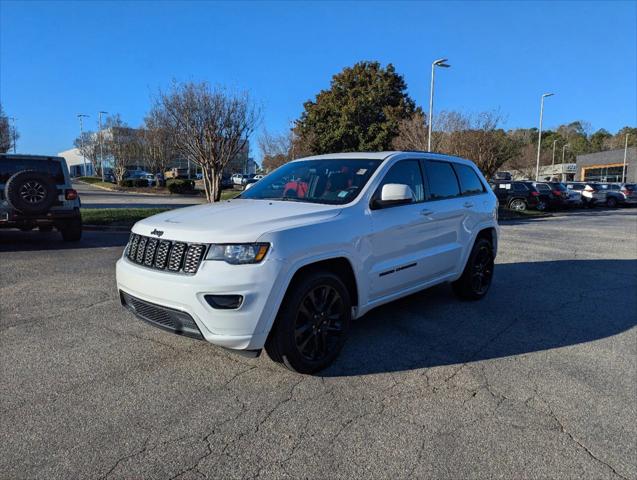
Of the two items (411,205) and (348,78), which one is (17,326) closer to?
(411,205)

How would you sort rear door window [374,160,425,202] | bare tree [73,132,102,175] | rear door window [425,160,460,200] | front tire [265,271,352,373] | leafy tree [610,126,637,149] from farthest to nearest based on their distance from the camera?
leafy tree [610,126,637,149], bare tree [73,132,102,175], rear door window [425,160,460,200], rear door window [374,160,425,202], front tire [265,271,352,373]

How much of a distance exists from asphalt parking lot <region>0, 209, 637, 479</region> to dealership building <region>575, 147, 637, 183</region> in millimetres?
69423

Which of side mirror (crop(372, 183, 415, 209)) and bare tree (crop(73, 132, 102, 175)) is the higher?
bare tree (crop(73, 132, 102, 175))

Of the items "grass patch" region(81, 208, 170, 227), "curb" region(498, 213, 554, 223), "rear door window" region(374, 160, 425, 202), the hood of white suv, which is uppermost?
"rear door window" region(374, 160, 425, 202)

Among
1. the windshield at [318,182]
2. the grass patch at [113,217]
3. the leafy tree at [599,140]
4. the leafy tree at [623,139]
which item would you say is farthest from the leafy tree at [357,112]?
the leafy tree at [599,140]

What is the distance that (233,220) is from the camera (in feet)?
11.5

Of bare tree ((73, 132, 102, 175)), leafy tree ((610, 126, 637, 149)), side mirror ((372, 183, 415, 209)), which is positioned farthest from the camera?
leafy tree ((610, 126, 637, 149))

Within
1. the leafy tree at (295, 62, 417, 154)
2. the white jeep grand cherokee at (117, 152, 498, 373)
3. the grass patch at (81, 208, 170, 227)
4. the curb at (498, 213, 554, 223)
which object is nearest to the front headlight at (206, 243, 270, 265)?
the white jeep grand cherokee at (117, 152, 498, 373)

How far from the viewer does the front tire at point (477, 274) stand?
222 inches

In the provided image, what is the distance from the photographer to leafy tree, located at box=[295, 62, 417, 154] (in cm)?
3866

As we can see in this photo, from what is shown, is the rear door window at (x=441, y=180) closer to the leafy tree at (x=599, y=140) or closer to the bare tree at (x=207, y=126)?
the bare tree at (x=207, y=126)

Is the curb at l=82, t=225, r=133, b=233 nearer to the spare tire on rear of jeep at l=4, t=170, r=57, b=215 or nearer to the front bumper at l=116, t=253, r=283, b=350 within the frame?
the spare tire on rear of jeep at l=4, t=170, r=57, b=215

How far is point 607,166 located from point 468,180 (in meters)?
72.4

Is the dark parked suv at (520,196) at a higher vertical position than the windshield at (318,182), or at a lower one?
lower
